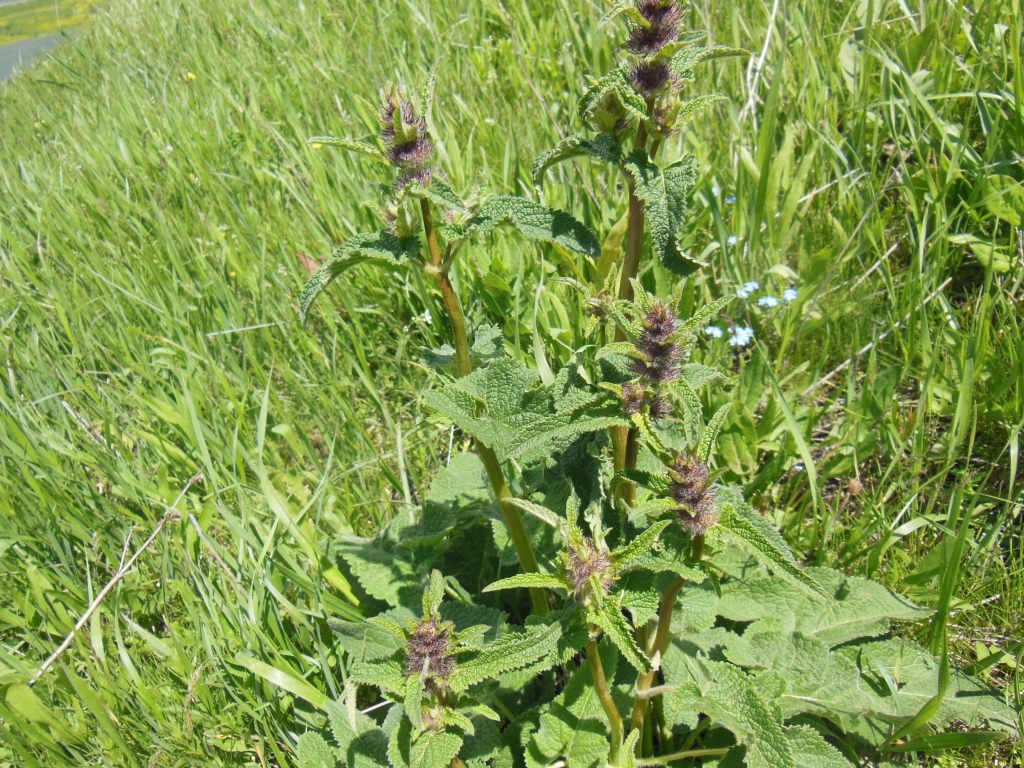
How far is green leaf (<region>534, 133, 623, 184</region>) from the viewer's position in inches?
48.3

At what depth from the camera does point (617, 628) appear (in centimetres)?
109

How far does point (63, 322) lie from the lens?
8.30 ft

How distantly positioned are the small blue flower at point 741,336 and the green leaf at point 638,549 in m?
1.05

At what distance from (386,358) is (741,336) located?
41.0 inches

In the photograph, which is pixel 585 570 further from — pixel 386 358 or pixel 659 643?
pixel 386 358

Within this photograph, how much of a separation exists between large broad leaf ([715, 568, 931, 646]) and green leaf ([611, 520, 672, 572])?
513 millimetres

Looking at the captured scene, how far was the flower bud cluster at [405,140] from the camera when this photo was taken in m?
1.19

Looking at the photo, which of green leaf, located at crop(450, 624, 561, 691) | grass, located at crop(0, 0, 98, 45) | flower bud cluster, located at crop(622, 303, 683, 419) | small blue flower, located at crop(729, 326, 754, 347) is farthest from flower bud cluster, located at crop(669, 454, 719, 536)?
grass, located at crop(0, 0, 98, 45)

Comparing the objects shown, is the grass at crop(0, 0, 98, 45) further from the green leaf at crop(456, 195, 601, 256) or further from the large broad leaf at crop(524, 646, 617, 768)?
the large broad leaf at crop(524, 646, 617, 768)

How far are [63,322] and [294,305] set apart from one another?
2.39ft

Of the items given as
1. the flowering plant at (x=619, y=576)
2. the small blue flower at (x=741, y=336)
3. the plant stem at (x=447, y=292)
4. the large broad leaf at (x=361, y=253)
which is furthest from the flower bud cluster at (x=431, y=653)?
the small blue flower at (x=741, y=336)

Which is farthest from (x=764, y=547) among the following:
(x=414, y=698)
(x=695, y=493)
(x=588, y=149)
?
(x=588, y=149)

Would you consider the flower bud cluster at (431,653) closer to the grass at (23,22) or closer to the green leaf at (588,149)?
the green leaf at (588,149)

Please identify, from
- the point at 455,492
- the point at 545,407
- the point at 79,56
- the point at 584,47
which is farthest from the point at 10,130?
the point at 545,407
